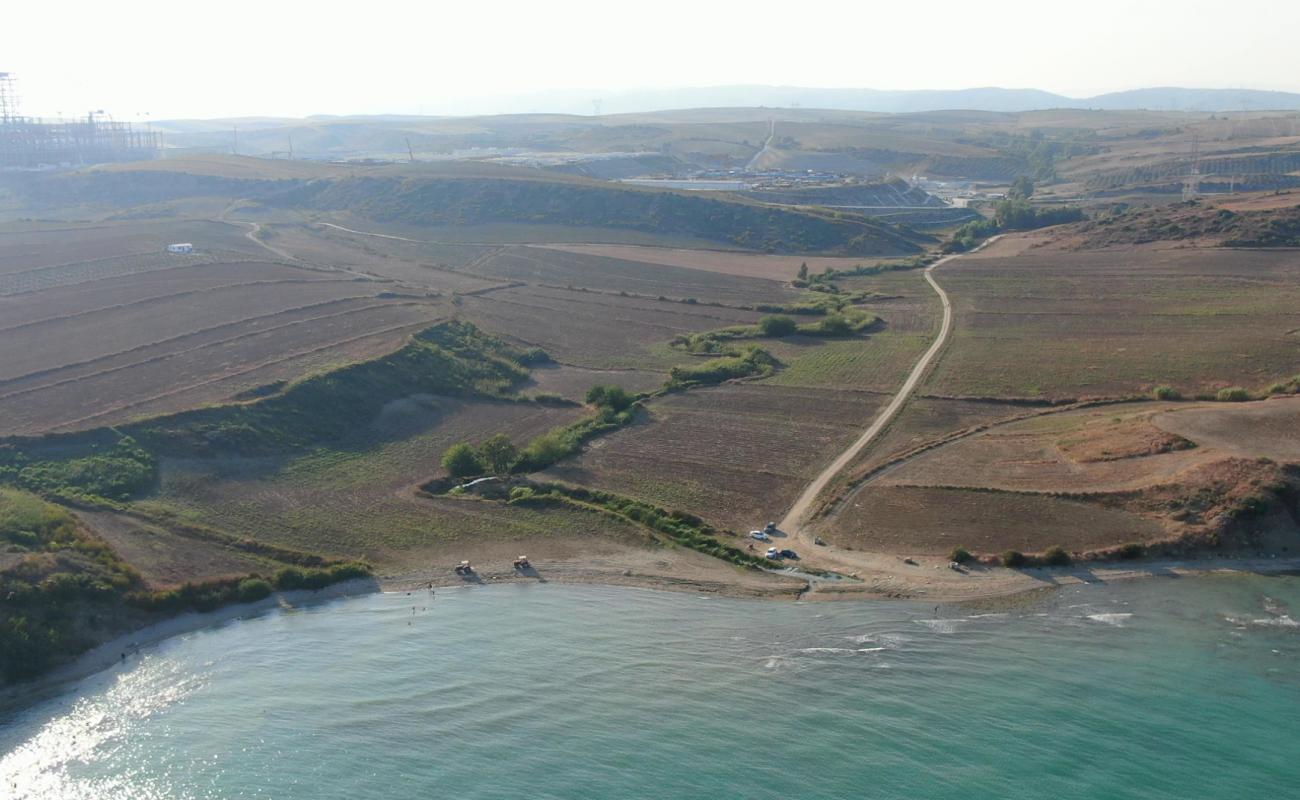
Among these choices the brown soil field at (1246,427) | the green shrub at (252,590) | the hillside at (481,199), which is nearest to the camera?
the green shrub at (252,590)

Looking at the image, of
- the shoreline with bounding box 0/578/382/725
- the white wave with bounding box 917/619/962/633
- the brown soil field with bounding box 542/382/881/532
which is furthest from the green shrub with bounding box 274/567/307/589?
the white wave with bounding box 917/619/962/633

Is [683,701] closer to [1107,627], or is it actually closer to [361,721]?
[361,721]

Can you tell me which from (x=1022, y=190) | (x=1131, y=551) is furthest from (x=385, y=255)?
(x=1022, y=190)

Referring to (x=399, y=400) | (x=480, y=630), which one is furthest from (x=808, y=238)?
(x=480, y=630)

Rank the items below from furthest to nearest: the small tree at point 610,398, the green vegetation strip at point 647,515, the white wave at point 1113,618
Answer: the small tree at point 610,398
the green vegetation strip at point 647,515
the white wave at point 1113,618

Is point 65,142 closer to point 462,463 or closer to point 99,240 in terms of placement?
point 99,240

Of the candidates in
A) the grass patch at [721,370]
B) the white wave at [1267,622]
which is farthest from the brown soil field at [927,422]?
the white wave at [1267,622]

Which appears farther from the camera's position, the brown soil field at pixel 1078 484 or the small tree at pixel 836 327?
the small tree at pixel 836 327

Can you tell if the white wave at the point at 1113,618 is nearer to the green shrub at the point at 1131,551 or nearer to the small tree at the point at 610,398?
the green shrub at the point at 1131,551

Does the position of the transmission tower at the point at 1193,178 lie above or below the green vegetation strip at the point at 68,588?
above
